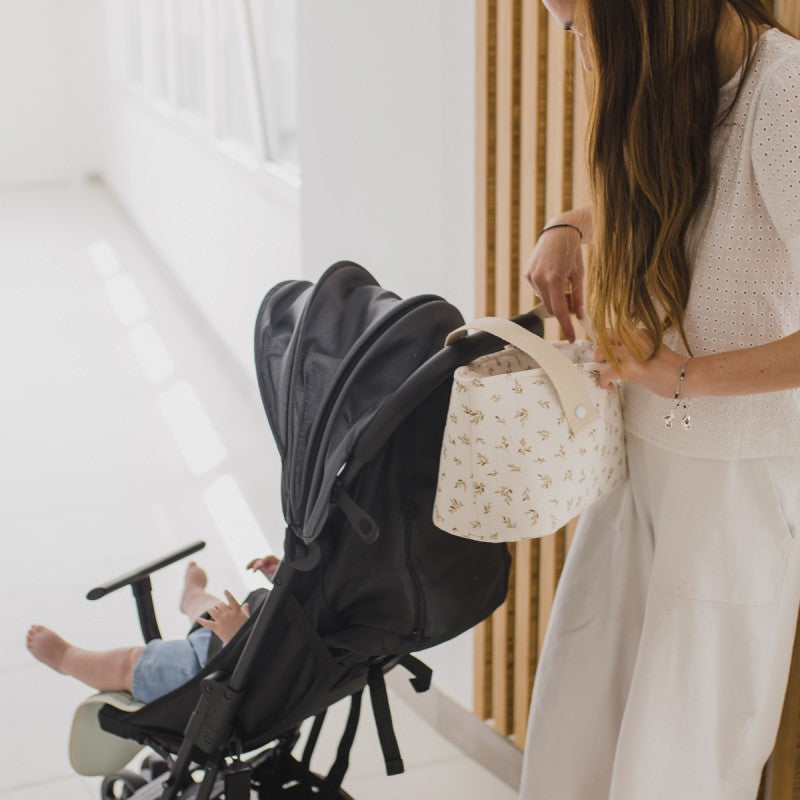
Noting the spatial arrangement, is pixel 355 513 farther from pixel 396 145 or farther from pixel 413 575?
pixel 396 145

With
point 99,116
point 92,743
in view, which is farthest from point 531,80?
point 99,116

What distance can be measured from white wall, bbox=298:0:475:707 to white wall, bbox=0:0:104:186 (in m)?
8.70

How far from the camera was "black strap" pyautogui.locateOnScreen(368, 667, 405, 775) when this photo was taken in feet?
6.40

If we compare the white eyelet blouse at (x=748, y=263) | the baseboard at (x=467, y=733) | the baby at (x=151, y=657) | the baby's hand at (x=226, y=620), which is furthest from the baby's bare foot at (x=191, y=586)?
the white eyelet blouse at (x=748, y=263)

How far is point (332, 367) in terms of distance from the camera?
71.1 inches

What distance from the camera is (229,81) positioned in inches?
255

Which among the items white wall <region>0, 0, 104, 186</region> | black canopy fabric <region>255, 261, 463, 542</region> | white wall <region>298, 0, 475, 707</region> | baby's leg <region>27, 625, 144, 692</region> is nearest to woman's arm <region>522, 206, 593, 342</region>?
black canopy fabric <region>255, 261, 463, 542</region>

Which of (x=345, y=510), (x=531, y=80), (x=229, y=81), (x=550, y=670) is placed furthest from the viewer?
(x=229, y=81)

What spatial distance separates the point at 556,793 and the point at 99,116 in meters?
10.6

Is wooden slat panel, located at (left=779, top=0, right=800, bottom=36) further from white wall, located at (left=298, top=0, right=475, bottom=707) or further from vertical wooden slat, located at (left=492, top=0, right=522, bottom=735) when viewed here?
white wall, located at (left=298, top=0, right=475, bottom=707)

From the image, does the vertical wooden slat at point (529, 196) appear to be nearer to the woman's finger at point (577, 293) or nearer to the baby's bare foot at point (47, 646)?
the woman's finger at point (577, 293)

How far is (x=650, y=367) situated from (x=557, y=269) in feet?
1.01

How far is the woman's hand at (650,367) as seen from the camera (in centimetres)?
160

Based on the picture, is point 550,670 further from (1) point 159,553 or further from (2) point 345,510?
(1) point 159,553
